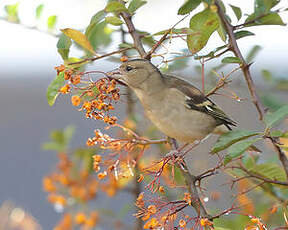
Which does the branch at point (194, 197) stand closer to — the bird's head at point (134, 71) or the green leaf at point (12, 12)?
the bird's head at point (134, 71)

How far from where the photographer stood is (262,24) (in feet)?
3.36

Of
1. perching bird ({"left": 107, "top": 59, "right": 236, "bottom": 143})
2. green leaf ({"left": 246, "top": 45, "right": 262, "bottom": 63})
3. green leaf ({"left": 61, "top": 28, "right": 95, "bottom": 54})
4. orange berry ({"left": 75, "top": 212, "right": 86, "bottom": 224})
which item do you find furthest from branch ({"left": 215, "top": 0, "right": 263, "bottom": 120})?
orange berry ({"left": 75, "top": 212, "right": 86, "bottom": 224})

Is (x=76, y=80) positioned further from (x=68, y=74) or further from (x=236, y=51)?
(x=236, y=51)

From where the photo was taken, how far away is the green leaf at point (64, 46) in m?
1.04

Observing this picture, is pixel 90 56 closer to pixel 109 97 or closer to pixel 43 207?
pixel 109 97

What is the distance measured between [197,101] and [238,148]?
596mm

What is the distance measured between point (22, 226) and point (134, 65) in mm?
696

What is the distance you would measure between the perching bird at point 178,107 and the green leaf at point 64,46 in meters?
0.40

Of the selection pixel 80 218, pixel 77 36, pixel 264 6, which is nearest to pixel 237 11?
pixel 264 6

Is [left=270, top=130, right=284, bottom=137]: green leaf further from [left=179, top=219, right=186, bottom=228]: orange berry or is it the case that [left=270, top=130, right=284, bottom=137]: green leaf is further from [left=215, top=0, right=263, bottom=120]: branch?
[left=179, top=219, right=186, bottom=228]: orange berry

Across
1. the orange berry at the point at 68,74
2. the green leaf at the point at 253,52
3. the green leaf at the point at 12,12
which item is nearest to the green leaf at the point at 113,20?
the orange berry at the point at 68,74

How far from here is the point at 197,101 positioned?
4.98 ft

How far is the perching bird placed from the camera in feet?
4.84

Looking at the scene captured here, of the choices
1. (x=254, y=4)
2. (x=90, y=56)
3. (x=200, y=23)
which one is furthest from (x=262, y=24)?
(x=90, y=56)
